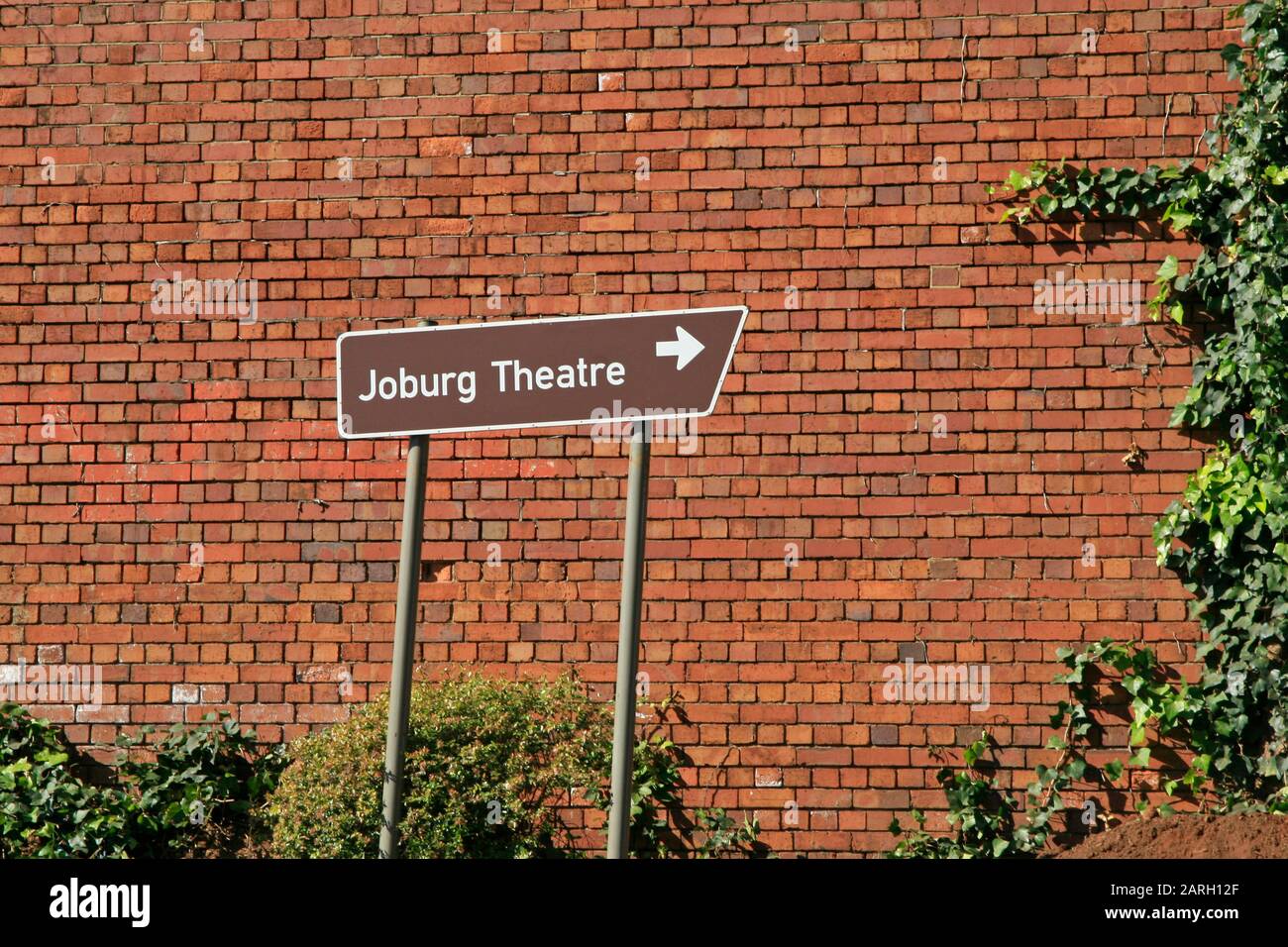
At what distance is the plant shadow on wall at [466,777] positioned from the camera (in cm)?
510

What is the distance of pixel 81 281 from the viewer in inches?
252

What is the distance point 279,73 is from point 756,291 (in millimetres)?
2701

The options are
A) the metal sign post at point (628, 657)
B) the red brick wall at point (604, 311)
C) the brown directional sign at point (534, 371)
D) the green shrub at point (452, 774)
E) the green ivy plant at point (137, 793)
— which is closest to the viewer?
the metal sign post at point (628, 657)

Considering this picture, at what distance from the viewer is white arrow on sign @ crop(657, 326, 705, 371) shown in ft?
12.4

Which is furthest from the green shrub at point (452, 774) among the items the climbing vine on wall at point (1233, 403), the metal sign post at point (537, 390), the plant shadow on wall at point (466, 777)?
the climbing vine on wall at point (1233, 403)

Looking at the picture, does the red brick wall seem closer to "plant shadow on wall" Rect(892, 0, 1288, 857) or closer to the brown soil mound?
"plant shadow on wall" Rect(892, 0, 1288, 857)

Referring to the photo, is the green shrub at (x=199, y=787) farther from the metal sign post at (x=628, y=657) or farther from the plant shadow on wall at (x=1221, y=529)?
the plant shadow on wall at (x=1221, y=529)

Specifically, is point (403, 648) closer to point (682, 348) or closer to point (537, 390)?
point (537, 390)

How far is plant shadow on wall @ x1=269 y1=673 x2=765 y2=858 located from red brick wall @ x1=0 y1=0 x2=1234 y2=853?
0.50 m

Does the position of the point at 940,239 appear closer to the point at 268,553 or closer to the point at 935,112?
the point at 935,112

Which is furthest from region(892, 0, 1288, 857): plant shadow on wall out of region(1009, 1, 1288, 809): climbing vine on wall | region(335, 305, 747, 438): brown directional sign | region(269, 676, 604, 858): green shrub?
region(335, 305, 747, 438): brown directional sign

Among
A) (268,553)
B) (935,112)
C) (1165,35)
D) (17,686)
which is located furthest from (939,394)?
(17,686)

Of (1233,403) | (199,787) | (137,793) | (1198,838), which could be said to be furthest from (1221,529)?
(137,793)

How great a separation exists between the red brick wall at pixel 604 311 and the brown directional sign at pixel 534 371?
6.93 feet
